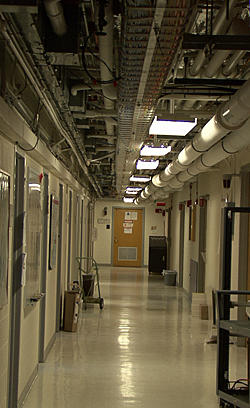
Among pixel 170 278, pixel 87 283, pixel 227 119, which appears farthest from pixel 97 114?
pixel 170 278

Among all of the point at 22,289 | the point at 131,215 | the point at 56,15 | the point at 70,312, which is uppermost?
the point at 56,15

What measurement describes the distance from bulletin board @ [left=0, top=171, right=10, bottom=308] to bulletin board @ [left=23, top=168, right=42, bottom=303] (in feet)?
2.14

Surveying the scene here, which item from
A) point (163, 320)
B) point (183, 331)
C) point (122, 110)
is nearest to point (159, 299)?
point (163, 320)

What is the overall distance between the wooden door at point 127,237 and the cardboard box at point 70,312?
11.3m

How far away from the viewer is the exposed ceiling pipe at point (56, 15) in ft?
7.53

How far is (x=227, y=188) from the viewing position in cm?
676

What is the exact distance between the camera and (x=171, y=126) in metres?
4.81

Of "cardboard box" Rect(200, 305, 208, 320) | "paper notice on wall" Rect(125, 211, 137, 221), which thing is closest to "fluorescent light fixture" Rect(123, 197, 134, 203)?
"paper notice on wall" Rect(125, 211, 137, 221)

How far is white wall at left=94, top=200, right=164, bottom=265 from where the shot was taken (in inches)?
711

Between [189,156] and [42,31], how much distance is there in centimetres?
351

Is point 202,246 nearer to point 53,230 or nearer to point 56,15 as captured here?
Answer: point 53,230

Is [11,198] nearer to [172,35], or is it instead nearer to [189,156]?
[172,35]

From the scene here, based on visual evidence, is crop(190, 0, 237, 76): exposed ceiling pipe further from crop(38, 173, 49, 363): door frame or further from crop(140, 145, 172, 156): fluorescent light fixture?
crop(140, 145, 172, 156): fluorescent light fixture

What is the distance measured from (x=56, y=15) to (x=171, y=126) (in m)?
2.52
